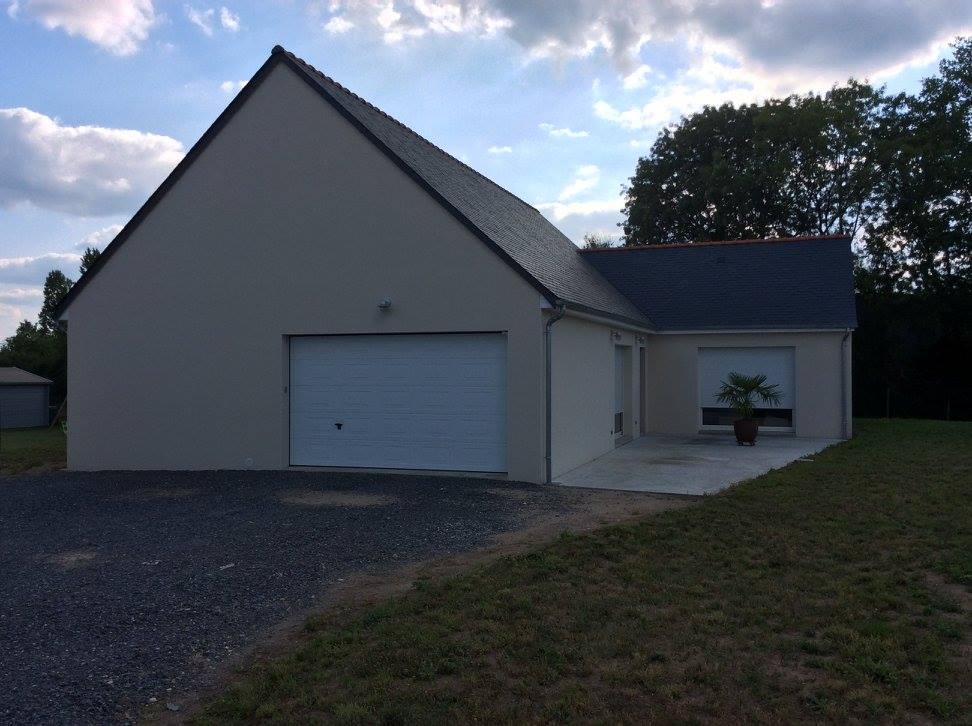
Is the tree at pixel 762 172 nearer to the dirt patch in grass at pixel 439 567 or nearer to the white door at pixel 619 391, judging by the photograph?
the white door at pixel 619 391

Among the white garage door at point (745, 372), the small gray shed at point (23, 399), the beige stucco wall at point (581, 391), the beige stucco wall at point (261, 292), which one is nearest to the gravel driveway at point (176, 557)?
the beige stucco wall at point (261, 292)

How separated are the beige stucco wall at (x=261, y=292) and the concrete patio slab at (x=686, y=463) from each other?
4.45 feet

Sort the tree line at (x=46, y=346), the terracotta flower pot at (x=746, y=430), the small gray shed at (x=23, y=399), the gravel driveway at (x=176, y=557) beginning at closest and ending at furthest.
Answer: the gravel driveway at (x=176, y=557) → the terracotta flower pot at (x=746, y=430) → the small gray shed at (x=23, y=399) → the tree line at (x=46, y=346)

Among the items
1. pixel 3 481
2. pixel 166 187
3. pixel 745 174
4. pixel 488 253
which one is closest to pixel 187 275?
pixel 166 187

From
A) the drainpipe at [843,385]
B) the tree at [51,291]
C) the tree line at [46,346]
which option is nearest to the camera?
the drainpipe at [843,385]

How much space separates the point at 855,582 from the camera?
6.27 metres

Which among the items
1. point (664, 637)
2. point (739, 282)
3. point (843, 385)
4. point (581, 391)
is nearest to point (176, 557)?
point (664, 637)

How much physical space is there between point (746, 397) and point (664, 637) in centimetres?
1293

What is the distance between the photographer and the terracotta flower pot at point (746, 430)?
54.6 feet

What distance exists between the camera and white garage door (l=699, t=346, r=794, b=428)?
18641 mm

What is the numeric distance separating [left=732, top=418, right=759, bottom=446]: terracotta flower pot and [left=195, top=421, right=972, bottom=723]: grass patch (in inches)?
326

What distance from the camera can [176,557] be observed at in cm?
742

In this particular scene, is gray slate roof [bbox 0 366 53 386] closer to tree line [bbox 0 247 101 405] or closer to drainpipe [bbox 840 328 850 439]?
tree line [bbox 0 247 101 405]

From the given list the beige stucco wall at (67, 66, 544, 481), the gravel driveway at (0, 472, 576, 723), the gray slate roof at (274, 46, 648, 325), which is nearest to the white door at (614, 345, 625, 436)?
the gray slate roof at (274, 46, 648, 325)
